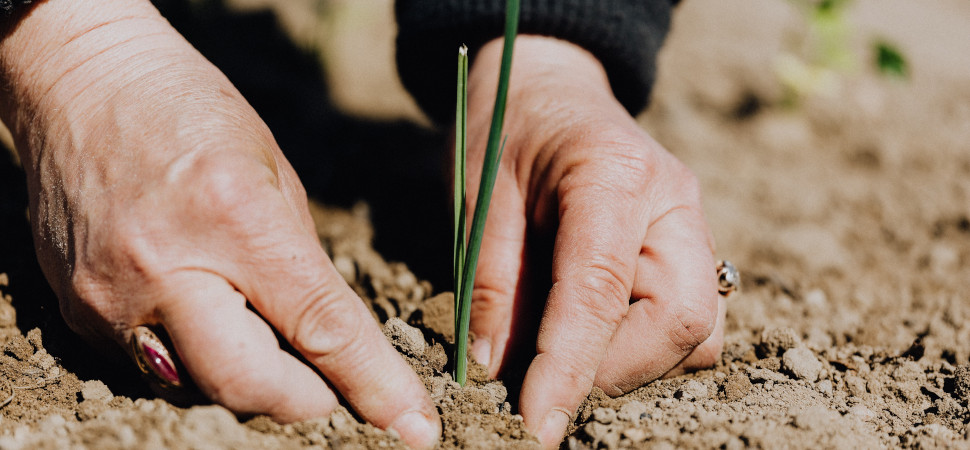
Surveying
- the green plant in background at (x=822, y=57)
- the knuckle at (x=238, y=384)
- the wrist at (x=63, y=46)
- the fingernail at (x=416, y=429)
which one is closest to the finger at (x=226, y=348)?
the knuckle at (x=238, y=384)

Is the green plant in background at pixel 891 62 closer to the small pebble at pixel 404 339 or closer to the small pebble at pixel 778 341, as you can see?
the small pebble at pixel 778 341

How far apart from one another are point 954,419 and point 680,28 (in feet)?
9.19

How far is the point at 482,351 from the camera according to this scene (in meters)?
1.26

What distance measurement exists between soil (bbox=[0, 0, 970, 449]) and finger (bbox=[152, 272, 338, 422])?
37mm

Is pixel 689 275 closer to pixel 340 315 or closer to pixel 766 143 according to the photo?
pixel 340 315

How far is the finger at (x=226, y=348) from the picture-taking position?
0.89 metres

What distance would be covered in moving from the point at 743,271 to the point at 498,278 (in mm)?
972

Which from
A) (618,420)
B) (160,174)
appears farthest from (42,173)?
(618,420)

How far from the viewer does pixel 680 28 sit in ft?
11.6

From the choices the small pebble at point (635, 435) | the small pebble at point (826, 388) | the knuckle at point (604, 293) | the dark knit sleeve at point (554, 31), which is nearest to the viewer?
the small pebble at point (635, 435)

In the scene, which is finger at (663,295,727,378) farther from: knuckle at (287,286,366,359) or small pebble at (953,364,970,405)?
knuckle at (287,286,366,359)

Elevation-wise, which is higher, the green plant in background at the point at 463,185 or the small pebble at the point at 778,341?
the green plant in background at the point at 463,185

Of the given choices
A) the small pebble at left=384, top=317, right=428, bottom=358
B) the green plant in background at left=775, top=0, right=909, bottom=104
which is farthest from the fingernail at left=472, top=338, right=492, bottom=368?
the green plant in background at left=775, top=0, right=909, bottom=104

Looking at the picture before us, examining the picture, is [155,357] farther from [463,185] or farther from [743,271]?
[743,271]
